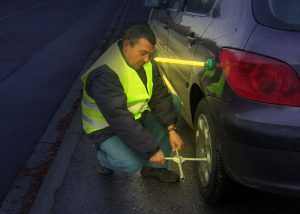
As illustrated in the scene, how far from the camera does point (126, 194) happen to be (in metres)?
3.52

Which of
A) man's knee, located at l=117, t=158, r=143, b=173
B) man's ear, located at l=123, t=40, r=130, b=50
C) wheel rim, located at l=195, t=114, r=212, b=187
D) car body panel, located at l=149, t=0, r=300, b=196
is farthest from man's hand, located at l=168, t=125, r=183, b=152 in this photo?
man's ear, located at l=123, t=40, r=130, b=50

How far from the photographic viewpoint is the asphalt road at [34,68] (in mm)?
4723

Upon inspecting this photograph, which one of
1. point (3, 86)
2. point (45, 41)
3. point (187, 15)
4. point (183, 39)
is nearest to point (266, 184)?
point (183, 39)

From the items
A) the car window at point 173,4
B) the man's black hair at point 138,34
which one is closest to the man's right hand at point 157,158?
the man's black hair at point 138,34

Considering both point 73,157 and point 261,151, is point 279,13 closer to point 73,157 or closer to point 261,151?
point 261,151

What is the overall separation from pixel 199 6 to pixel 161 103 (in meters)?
0.75

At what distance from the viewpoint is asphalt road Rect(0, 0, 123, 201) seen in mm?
4723

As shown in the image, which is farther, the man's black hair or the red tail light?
the man's black hair

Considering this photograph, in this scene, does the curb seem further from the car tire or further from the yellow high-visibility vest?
the car tire

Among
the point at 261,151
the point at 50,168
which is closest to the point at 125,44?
the point at 261,151

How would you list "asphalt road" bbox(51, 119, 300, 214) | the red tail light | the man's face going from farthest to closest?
"asphalt road" bbox(51, 119, 300, 214) < the man's face < the red tail light

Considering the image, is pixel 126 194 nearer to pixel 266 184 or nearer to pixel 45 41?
pixel 266 184

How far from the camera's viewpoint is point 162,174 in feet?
12.0

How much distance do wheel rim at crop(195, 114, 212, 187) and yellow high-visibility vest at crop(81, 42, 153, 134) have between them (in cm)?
41
